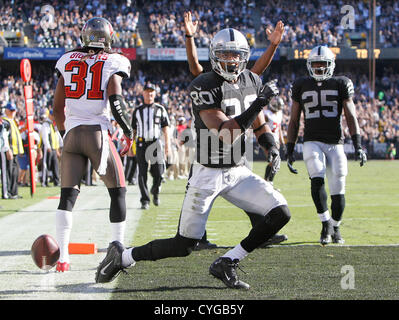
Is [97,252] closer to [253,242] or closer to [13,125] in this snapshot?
[253,242]

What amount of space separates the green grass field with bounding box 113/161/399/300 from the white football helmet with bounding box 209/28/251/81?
4.70ft

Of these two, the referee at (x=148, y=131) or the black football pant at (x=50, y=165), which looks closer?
the referee at (x=148, y=131)

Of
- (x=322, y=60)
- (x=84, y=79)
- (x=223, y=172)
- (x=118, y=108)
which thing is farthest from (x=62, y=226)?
(x=322, y=60)

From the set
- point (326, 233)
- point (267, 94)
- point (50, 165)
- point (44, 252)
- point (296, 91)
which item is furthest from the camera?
point (50, 165)

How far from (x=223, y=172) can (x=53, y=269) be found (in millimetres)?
1722

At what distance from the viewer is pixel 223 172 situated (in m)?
4.27

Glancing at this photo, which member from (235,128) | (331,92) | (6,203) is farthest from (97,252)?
(6,203)

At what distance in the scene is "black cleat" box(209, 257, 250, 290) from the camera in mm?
4242

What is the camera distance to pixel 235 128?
404 centimetres

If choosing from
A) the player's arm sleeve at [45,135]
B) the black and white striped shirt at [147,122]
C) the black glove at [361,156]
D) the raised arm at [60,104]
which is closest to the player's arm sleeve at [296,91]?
the black glove at [361,156]

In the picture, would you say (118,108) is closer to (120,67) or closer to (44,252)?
(120,67)

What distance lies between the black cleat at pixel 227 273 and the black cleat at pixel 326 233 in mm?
2186

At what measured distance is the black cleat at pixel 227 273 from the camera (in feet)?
13.9

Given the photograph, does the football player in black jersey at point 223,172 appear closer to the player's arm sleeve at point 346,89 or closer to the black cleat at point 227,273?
the black cleat at point 227,273
